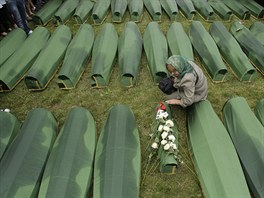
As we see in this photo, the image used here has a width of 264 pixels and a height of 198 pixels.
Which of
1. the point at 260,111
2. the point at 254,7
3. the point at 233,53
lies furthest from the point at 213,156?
the point at 254,7

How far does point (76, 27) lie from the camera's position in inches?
375

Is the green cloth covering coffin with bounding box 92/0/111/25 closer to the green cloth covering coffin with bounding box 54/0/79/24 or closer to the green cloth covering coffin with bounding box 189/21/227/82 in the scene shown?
the green cloth covering coffin with bounding box 54/0/79/24

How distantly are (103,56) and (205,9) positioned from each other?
4.44 m

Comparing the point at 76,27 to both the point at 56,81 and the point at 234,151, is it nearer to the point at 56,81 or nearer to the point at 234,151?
the point at 56,81

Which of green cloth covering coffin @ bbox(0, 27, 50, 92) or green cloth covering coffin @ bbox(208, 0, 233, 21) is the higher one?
green cloth covering coffin @ bbox(208, 0, 233, 21)

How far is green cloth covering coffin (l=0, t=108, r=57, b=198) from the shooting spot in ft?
14.1

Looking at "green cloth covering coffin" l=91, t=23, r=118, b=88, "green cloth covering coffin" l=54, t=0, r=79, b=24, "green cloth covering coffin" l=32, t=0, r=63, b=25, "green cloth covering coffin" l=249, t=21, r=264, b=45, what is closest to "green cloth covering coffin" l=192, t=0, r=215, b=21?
"green cloth covering coffin" l=249, t=21, r=264, b=45

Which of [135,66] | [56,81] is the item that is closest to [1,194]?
[56,81]

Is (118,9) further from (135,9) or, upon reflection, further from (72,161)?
(72,161)

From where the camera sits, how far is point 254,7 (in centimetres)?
970

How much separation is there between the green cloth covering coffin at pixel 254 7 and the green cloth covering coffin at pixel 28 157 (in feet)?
25.4

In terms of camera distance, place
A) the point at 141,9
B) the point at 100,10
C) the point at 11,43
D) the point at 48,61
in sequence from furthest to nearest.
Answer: the point at 141,9 < the point at 100,10 < the point at 11,43 < the point at 48,61

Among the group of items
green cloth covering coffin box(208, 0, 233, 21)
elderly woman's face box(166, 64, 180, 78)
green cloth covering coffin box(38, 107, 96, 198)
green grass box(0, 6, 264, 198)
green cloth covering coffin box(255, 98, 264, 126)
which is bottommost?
green cloth covering coffin box(38, 107, 96, 198)

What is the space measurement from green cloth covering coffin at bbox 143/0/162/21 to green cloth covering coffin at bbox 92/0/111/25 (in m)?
1.44
